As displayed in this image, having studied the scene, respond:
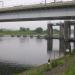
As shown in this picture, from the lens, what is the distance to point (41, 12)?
152 feet

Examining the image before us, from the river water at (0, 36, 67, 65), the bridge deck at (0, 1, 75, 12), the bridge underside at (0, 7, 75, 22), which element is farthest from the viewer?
the river water at (0, 36, 67, 65)

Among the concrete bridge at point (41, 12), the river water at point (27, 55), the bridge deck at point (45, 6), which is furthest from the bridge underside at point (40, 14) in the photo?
the river water at point (27, 55)

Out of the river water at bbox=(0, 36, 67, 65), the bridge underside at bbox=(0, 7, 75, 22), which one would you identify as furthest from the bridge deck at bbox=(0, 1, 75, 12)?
the river water at bbox=(0, 36, 67, 65)

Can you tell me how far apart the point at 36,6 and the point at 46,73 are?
80.3 ft

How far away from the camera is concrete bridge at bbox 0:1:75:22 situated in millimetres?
42812

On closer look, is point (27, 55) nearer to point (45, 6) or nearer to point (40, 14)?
point (40, 14)

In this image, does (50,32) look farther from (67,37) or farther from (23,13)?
(23,13)

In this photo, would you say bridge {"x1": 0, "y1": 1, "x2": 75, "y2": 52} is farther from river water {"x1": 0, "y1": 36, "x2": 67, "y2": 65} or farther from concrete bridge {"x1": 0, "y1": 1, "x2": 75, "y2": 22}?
river water {"x1": 0, "y1": 36, "x2": 67, "y2": 65}

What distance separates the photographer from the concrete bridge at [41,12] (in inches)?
1686

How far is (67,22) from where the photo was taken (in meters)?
97.5

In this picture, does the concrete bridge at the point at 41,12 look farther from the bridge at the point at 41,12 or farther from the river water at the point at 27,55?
the river water at the point at 27,55

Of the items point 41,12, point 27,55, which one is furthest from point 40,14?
point 27,55

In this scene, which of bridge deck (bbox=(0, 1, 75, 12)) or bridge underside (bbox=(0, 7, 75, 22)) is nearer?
bridge underside (bbox=(0, 7, 75, 22))

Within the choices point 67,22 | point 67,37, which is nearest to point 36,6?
point 67,37
